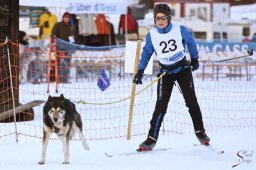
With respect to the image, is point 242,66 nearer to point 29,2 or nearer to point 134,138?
point 29,2

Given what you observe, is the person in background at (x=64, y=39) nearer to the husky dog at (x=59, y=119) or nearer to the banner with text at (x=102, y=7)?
the banner with text at (x=102, y=7)

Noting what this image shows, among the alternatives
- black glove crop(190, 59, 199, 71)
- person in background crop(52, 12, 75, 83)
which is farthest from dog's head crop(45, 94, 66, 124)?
person in background crop(52, 12, 75, 83)

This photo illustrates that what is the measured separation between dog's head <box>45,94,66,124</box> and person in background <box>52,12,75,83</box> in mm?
8914

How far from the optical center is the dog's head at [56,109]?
19.7ft

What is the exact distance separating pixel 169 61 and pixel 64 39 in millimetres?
9630

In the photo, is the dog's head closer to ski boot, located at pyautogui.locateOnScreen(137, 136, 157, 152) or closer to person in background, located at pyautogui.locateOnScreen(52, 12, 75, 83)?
ski boot, located at pyautogui.locateOnScreen(137, 136, 157, 152)

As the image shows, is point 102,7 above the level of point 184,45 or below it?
above

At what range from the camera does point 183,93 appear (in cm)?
686

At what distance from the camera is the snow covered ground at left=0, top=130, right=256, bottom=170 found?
6125 millimetres

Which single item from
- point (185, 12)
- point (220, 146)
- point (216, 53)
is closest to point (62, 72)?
point (216, 53)

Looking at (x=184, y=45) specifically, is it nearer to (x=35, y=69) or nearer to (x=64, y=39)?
(x=64, y=39)

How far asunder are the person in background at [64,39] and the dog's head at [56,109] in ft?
29.2

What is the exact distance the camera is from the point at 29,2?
14812mm

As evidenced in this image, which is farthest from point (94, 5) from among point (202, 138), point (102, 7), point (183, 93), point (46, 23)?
point (202, 138)
